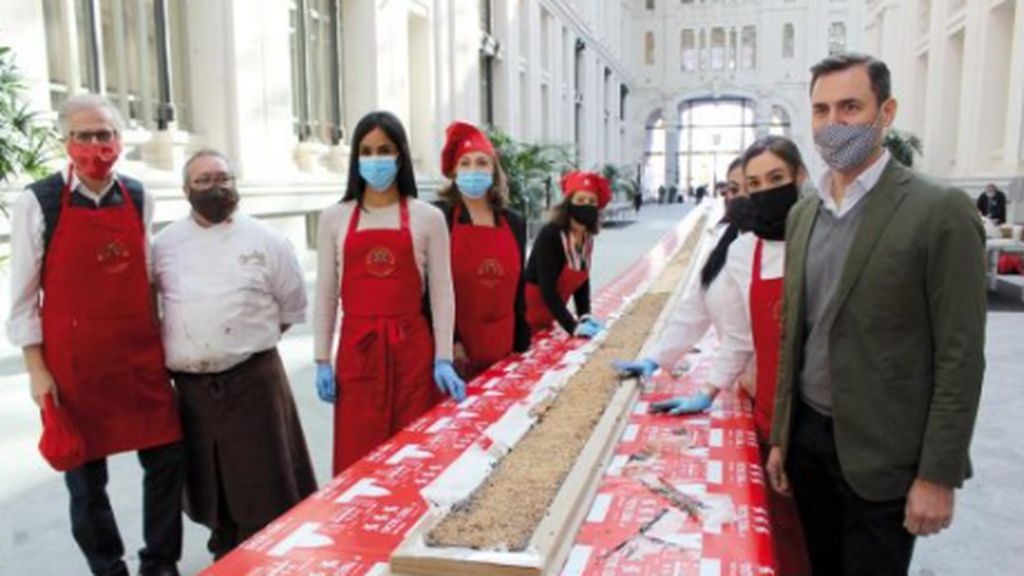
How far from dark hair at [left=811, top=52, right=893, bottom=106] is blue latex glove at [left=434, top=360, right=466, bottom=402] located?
142cm

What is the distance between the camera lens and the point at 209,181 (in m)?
2.57

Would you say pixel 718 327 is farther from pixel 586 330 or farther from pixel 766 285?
pixel 586 330

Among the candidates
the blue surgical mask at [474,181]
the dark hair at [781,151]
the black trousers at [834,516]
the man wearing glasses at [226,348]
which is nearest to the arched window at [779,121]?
the blue surgical mask at [474,181]

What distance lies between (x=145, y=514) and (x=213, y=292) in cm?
78

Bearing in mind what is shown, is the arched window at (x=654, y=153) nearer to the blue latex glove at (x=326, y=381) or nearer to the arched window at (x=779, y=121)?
the arched window at (x=779, y=121)

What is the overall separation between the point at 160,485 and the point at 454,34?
1292 cm

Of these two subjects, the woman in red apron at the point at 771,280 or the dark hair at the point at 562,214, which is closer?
the woman in red apron at the point at 771,280

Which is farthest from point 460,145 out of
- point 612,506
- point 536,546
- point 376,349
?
point 536,546

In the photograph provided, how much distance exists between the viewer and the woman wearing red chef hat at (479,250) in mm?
3121

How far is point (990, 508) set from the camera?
145 inches

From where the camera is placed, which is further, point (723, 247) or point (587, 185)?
point (587, 185)

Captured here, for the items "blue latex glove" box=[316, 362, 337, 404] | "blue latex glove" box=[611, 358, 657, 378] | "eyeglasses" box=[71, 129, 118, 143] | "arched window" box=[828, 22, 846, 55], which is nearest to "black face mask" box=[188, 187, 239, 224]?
"eyeglasses" box=[71, 129, 118, 143]

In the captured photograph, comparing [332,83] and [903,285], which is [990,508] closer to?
[903,285]

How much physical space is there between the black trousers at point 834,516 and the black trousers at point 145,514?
1.92 metres
